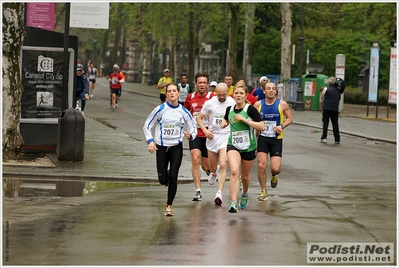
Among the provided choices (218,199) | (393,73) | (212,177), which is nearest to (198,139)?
(212,177)

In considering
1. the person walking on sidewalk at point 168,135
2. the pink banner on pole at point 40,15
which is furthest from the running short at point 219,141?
the pink banner on pole at point 40,15

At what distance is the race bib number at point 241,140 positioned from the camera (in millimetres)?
12586

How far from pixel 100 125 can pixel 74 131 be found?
10.8 metres

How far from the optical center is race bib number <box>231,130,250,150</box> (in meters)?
12.6

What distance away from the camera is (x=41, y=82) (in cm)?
1967

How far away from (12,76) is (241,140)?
6.57 metres

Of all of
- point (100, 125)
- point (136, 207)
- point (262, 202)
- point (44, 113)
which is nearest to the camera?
point (136, 207)

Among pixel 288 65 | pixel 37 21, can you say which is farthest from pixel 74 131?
pixel 288 65

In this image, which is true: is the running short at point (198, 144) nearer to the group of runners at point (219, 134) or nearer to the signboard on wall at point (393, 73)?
the group of runners at point (219, 134)

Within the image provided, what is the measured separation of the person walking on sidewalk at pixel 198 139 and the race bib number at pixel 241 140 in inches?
45.3

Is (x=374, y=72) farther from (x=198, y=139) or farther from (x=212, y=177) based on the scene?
(x=198, y=139)

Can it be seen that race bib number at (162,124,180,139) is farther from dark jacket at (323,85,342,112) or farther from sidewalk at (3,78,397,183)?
dark jacket at (323,85,342,112)

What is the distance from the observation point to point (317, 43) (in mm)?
59594

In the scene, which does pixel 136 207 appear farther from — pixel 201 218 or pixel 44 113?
pixel 44 113
